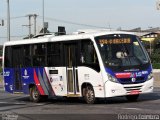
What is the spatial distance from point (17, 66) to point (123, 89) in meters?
6.87

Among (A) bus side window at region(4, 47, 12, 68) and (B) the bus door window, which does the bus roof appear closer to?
(B) the bus door window

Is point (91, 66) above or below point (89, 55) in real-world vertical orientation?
below

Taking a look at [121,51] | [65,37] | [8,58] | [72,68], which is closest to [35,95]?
[8,58]

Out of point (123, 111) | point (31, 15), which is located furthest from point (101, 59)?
point (31, 15)

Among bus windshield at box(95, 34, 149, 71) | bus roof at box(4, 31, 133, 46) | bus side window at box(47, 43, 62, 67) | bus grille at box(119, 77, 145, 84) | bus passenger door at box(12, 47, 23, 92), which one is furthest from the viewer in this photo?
bus passenger door at box(12, 47, 23, 92)

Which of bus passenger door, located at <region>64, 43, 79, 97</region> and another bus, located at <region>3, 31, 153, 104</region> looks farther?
bus passenger door, located at <region>64, 43, 79, 97</region>

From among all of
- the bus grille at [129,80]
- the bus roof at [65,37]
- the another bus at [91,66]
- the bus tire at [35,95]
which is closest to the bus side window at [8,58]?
the bus roof at [65,37]

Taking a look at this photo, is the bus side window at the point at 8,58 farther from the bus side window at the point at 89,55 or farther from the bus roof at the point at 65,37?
the bus side window at the point at 89,55

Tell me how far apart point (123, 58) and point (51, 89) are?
405 cm

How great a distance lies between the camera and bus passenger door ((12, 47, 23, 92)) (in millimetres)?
23312

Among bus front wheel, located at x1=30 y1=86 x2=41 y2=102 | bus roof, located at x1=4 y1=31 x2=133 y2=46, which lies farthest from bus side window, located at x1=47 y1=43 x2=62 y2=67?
bus front wheel, located at x1=30 y1=86 x2=41 y2=102

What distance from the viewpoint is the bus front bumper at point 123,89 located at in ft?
59.4

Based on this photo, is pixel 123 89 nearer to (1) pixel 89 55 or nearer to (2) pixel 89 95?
(2) pixel 89 95

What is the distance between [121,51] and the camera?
18.8 meters
